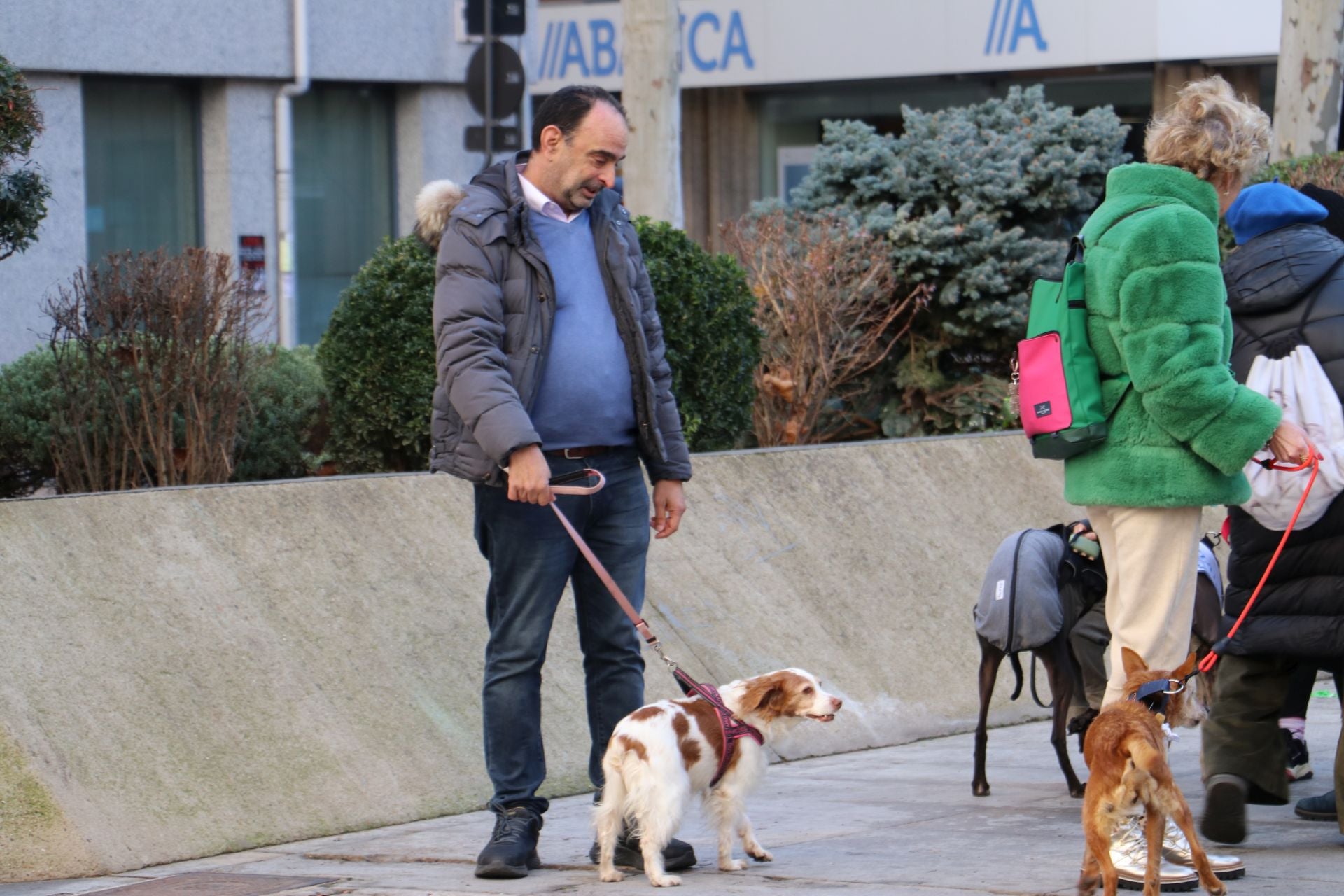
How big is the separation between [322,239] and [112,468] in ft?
36.0

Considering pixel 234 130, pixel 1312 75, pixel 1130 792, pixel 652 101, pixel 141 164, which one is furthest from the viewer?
pixel 234 130

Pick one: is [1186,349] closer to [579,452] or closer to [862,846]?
[579,452]

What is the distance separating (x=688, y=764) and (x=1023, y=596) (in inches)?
65.3

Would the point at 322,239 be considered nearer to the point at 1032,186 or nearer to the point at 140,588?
the point at 1032,186

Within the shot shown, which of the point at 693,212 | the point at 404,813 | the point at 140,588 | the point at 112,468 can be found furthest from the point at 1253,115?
the point at 693,212

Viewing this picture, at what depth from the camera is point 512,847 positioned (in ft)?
16.0

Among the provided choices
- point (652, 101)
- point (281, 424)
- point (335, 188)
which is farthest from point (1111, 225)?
point (335, 188)

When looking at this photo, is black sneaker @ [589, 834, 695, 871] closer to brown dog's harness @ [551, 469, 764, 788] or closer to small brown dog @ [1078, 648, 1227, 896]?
brown dog's harness @ [551, 469, 764, 788]

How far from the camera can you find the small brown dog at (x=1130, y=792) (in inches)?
165

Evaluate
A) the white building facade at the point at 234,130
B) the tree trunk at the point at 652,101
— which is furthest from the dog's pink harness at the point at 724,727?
the white building facade at the point at 234,130

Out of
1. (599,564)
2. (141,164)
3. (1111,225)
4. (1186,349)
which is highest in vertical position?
(141,164)

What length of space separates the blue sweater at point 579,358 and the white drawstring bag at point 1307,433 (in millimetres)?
1710

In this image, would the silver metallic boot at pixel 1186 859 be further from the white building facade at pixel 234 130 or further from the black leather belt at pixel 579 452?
the white building facade at pixel 234 130

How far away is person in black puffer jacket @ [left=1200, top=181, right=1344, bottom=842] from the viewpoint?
16.6ft
